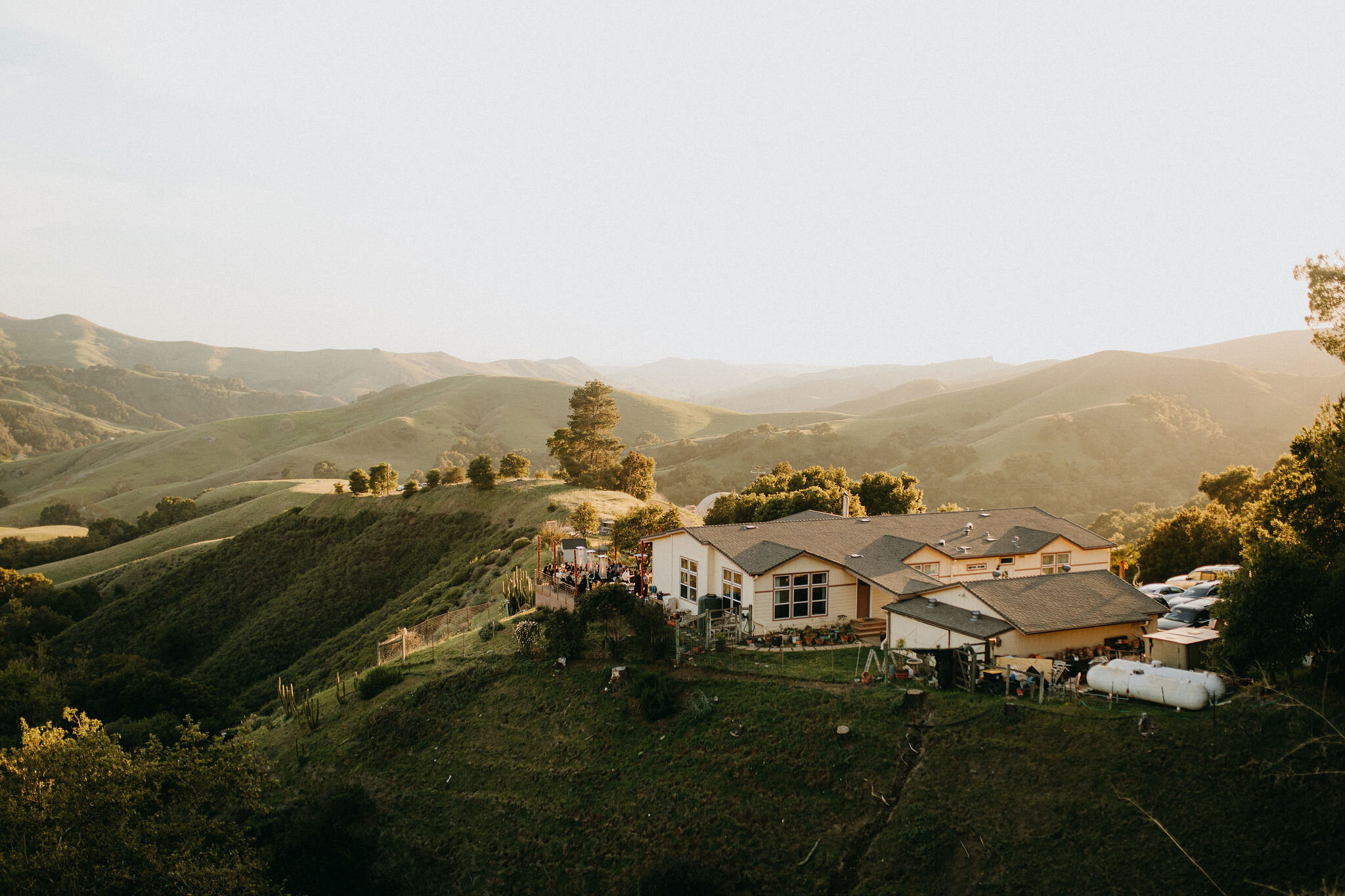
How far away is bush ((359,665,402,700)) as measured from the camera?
32.8 metres

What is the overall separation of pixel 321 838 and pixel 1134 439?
530 feet

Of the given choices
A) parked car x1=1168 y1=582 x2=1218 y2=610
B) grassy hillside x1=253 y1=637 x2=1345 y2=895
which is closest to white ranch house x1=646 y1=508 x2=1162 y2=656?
parked car x1=1168 y1=582 x2=1218 y2=610

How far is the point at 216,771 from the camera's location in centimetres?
2345

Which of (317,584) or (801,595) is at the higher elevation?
(801,595)

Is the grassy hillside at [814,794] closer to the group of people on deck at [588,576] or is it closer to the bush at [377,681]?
the bush at [377,681]

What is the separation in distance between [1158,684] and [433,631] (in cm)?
3363

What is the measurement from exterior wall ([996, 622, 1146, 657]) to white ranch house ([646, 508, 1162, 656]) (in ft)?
0.14

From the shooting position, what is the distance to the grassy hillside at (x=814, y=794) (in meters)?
16.1

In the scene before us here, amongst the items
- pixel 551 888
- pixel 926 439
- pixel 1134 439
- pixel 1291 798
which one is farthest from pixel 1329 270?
pixel 926 439

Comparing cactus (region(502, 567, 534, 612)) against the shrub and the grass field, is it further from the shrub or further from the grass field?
the grass field

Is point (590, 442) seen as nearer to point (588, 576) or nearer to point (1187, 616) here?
point (588, 576)

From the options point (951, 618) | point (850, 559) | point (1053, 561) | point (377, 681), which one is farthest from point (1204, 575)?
point (377, 681)

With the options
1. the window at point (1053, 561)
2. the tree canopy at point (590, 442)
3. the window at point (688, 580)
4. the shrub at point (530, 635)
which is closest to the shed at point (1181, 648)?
the window at point (1053, 561)

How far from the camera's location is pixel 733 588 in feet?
102
